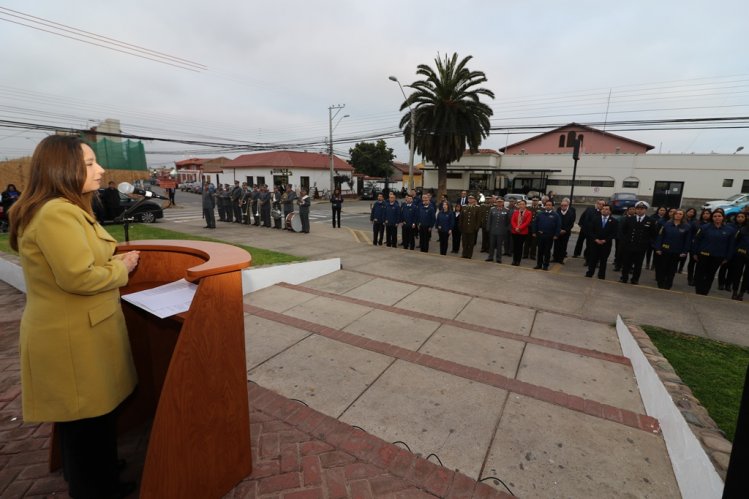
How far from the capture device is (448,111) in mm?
26391

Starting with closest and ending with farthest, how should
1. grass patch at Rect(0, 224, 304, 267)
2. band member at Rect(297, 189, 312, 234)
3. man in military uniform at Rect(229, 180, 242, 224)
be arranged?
grass patch at Rect(0, 224, 304, 267) < band member at Rect(297, 189, 312, 234) < man in military uniform at Rect(229, 180, 242, 224)

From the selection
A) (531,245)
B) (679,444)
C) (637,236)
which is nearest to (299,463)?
(679,444)

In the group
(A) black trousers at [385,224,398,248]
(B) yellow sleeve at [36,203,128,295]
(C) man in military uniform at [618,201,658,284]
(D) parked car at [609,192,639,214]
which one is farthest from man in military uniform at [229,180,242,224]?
(D) parked car at [609,192,639,214]

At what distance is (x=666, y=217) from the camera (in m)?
8.54

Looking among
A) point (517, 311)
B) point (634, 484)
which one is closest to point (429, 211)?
point (517, 311)

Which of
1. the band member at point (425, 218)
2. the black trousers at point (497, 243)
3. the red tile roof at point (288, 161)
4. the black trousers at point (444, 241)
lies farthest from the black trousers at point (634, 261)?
the red tile roof at point (288, 161)

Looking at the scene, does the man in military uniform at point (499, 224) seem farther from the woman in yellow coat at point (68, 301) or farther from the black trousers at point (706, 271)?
the woman in yellow coat at point (68, 301)

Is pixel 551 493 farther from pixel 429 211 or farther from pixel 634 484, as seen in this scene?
pixel 429 211

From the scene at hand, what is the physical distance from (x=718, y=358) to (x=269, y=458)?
526 centimetres

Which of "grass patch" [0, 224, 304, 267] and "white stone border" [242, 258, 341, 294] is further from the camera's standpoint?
"grass patch" [0, 224, 304, 267]

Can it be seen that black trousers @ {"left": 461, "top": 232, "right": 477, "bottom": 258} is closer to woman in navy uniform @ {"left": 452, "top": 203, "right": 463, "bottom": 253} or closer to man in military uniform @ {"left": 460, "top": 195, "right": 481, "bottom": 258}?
man in military uniform @ {"left": 460, "top": 195, "right": 481, "bottom": 258}

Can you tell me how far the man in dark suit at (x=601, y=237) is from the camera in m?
8.40

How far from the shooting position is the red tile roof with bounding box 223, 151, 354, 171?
44.9 meters

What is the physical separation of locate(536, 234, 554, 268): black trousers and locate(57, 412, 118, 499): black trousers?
940cm
